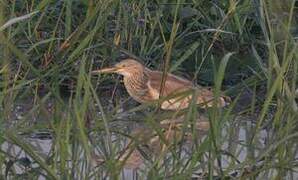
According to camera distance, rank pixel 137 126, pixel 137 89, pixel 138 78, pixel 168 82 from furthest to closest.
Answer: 1. pixel 138 78
2. pixel 137 89
3. pixel 168 82
4. pixel 137 126

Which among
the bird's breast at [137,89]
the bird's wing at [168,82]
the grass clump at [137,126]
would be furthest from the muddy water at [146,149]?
the bird's breast at [137,89]

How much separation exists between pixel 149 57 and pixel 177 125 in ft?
7.11

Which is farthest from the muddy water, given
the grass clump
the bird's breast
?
the bird's breast

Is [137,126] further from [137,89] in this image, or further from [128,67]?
[128,67]

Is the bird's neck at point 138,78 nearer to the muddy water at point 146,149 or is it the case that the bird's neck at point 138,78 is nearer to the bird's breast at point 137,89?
the bird's breast at point 137,89

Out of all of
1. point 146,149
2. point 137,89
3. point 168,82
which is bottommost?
point 137,89

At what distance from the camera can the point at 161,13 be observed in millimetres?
6660

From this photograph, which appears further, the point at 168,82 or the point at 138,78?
the point at 138,78

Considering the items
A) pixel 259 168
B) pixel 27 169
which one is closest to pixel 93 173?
pixel 27 169

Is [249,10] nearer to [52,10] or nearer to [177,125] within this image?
[52,10]

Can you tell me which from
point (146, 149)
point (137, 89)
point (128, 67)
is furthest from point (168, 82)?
point (146, 149)

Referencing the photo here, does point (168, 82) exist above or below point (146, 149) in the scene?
below

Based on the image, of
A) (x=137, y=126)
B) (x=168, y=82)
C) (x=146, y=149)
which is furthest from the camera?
(x=168, y=82)

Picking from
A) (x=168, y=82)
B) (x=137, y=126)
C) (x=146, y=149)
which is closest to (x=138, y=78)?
(x=168, y=82)
